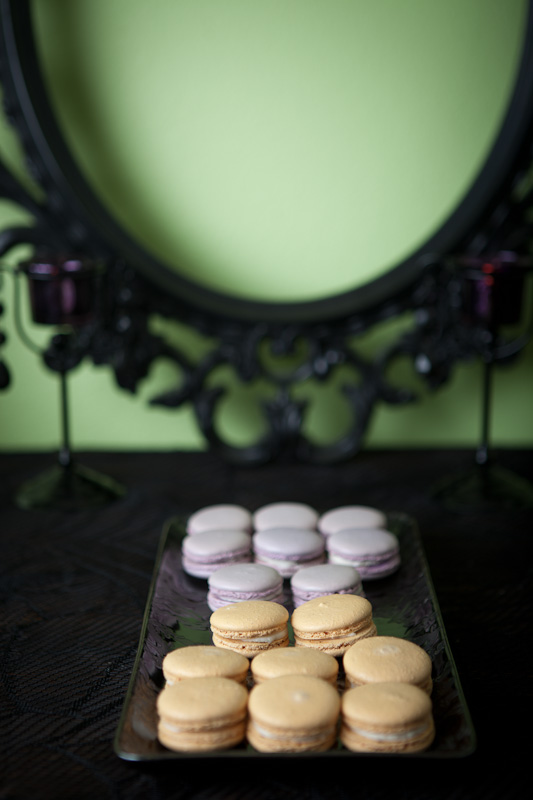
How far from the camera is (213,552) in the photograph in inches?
26.3

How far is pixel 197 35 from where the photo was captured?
87 cm

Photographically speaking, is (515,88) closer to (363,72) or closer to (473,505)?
(363,72)

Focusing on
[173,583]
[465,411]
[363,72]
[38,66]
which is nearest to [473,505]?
[465,411]

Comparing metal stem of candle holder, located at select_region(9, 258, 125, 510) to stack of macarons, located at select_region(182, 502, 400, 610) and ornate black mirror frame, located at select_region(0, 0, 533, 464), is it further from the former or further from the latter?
stack of macarons, located at select_region(182, 502, 400, 610)

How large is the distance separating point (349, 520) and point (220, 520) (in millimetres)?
104

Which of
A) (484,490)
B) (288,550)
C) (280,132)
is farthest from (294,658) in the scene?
(280,132)

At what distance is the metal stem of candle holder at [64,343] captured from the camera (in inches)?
31.7

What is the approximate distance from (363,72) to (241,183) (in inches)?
6.3

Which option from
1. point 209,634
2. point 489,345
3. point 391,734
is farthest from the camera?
point 489,345

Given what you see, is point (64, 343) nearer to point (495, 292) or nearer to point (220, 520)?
point (220, 520)

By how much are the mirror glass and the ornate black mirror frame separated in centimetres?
3

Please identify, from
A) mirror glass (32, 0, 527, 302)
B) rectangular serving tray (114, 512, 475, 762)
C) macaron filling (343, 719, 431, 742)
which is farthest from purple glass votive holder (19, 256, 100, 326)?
macaron filling (343, 719, 431, 742)

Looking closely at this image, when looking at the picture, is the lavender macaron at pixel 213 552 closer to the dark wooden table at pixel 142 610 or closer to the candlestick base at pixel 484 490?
the dark wooden table at pixel 142 610

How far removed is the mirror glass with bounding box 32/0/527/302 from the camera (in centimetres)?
87
